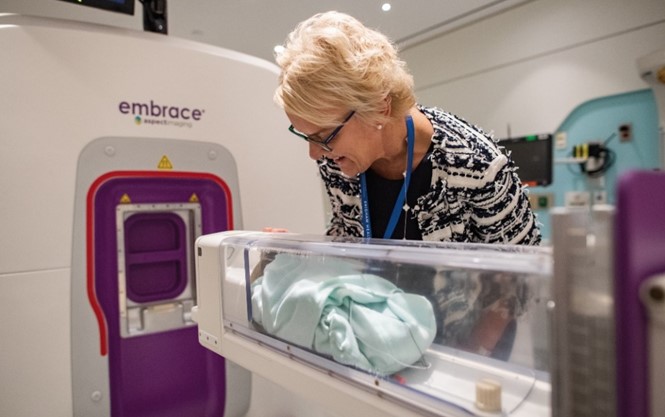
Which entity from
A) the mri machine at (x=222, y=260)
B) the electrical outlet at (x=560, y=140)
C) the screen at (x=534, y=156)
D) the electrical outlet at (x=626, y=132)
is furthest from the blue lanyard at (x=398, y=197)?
the electrical outlet at (x=560, y=140)

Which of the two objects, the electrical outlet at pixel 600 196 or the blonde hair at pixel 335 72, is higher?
the blonde hair at pixel 335 72

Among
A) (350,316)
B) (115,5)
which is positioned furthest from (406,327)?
(115,5)

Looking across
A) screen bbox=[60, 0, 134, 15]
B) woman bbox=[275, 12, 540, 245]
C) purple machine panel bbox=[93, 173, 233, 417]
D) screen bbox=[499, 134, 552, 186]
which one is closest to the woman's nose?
woman bbox=[275, 12, 540, 245]

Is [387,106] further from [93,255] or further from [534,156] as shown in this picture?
[534,156]

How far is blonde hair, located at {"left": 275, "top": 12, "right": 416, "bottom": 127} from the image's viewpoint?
36.4 inches

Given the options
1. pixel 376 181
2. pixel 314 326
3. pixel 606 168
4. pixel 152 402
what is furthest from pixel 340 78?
pixel 606 168

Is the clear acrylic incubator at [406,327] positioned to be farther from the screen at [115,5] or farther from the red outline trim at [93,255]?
the screen at [115,5]

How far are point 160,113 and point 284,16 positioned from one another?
2.42m

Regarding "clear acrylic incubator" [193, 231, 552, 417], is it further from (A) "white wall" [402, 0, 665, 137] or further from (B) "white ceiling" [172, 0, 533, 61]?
(A) "white wall" [402, 0, 665, 137]

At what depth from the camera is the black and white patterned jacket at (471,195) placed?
3.35ft

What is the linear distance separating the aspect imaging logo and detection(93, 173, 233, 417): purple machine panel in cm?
18

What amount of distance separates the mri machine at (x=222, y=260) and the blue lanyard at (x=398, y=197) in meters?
0.25

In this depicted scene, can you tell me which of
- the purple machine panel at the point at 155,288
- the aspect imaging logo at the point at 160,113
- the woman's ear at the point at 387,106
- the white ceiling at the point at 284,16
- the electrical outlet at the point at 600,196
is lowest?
the purple machine panel at the point at 155,288

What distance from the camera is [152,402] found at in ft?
4.72
